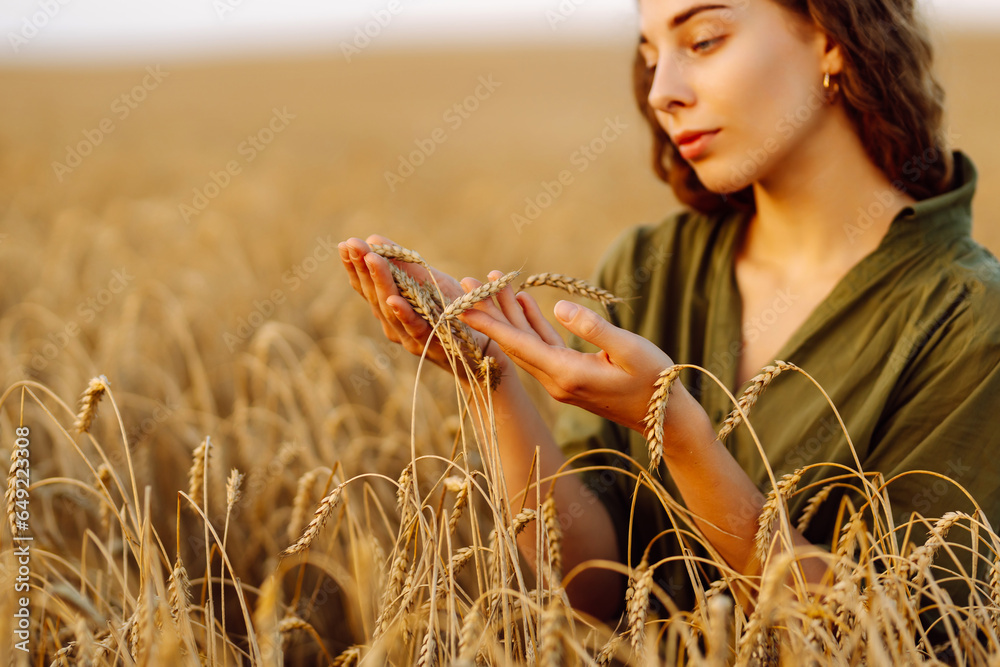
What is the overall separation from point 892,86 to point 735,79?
1.39 feet

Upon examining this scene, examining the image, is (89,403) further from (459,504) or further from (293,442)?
(293,442)

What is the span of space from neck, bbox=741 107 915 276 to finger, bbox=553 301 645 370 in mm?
885

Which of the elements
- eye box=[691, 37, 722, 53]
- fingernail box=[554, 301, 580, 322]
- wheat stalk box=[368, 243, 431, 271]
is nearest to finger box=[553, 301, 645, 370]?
fingernail box=[554, 301, 580, 322]

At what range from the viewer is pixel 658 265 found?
1.97 meters

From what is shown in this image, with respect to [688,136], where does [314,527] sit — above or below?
below

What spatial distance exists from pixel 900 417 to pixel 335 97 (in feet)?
71.8

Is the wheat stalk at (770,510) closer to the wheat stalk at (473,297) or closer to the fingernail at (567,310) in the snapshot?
the fingernail at (567,310)

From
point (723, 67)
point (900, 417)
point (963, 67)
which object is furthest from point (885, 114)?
point (963, 67)

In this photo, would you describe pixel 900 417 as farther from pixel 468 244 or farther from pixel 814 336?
pixel 468 244

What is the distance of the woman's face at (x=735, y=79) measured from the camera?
1.56 metres

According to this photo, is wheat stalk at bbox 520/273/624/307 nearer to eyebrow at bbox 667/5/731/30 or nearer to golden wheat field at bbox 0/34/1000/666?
golden wheat field at bbox 0/34/1000/666

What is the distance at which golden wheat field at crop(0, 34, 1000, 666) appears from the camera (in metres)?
1.07

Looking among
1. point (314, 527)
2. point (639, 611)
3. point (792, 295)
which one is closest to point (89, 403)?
point (314, 527)

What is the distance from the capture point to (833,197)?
1747mm
